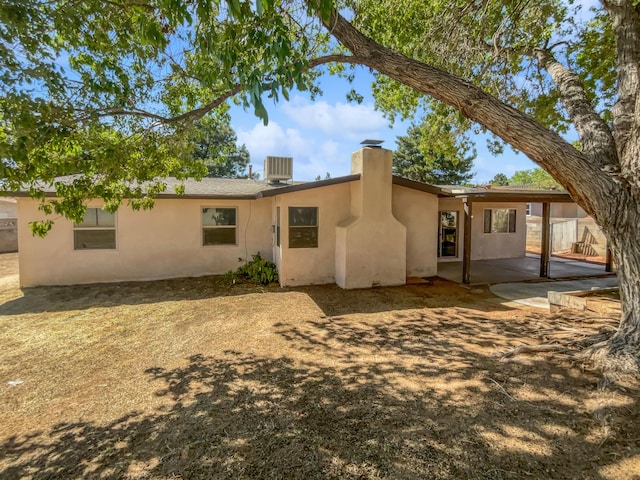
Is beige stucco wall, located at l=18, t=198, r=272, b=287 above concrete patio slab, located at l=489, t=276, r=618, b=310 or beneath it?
above

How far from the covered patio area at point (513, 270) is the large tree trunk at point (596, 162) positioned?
5672 millimetres

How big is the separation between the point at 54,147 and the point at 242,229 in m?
6.87

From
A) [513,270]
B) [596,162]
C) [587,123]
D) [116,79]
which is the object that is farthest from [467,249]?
[116,79]

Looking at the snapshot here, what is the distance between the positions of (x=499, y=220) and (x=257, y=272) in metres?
10.3

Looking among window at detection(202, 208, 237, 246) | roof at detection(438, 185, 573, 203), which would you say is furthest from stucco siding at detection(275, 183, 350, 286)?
roof at detection(438, 185, 573, 203)

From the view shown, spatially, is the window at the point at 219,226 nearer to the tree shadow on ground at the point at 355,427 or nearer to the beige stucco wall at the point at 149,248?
the beige stucco wall at the point at 149,248

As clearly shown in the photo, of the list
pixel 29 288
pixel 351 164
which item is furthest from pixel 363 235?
pixel 29 288

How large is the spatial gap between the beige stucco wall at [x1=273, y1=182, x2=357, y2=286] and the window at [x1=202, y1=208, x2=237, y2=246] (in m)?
1.93

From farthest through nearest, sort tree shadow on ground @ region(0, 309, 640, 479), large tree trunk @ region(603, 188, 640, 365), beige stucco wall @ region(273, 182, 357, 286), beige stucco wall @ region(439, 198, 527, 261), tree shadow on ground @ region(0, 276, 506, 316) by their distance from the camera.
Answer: beige stucco wall @ region(439, 198, 527, 261) → beige stucco wall @ region(273, 182, 357, 286) → tree shadow on ground @ region(0, 276, 506, 316) → large tree trunk @ region(603, 188, 640, 365) → tree shadow on ground @ region(0, 309, 640, 479)

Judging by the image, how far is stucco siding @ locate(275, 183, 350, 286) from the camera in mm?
9523

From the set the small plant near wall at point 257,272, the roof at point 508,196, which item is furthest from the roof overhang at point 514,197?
the small plant near wall at point 257,272

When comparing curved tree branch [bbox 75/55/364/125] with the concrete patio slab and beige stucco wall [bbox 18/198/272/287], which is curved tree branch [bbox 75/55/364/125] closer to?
beige stucco wall [bbox 18/198/272/287]

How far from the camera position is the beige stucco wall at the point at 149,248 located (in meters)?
9.45

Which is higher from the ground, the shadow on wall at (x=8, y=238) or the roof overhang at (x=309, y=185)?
the roof overhang at (x=309, y=185)
